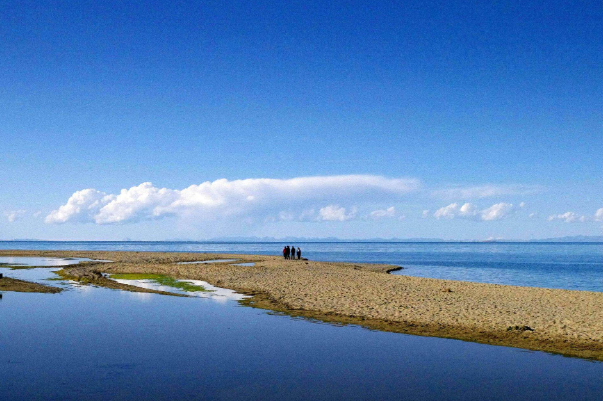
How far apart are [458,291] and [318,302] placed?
12326 mm

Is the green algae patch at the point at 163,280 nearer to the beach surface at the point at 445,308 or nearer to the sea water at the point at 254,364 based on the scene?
the beach surface at the point at 445,308

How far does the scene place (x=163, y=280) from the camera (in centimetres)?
4259

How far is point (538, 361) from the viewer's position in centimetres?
1595

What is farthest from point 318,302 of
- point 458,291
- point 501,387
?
point 501,387

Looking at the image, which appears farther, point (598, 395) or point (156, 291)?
point (156, 291)

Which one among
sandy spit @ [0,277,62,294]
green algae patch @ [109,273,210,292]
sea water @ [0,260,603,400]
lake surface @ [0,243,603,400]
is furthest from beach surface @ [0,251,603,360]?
sandy spit @ [0,277,62,294]

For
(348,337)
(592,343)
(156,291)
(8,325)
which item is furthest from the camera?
(156,291)

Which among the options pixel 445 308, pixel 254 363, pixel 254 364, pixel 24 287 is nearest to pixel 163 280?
pixel 24 287

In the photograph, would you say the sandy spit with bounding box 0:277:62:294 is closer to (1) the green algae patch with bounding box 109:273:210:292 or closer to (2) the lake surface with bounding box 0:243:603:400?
(1) the green algae patch with bounding box 109:273:210:292

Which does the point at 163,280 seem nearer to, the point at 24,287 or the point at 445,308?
the point at 24,287

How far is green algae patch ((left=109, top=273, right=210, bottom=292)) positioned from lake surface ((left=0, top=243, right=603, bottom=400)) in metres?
13.3

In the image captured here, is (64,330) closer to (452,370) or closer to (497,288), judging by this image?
(452,370)

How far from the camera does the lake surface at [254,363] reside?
1277 cm

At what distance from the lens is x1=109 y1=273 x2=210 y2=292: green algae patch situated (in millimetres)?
36594
